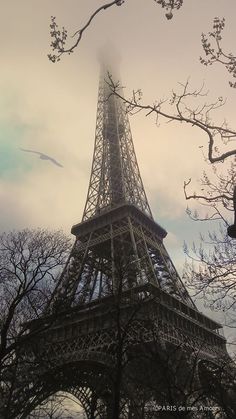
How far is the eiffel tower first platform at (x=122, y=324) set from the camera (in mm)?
18234

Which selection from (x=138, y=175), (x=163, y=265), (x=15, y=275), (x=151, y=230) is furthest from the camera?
(x=138, y=175)

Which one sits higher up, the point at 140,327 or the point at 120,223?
the point at 120,223

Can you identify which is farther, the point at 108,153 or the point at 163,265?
the point at 108,153

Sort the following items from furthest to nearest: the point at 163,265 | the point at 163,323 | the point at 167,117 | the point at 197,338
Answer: the point at 163,265 < the point at 197,338 < the point at 163,323 < the point at 167,117

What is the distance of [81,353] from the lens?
31.2 metres

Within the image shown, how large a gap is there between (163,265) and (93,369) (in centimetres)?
1404

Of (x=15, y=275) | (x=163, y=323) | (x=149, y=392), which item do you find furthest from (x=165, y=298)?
(x=15, y=275)

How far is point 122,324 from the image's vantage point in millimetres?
23406

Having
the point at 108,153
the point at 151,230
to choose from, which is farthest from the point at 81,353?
the point at 108,153

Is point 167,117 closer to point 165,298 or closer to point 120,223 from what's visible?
point 165,298

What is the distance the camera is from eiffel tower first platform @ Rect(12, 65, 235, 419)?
718 inches

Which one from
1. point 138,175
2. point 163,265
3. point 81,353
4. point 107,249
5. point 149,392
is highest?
point 138,175

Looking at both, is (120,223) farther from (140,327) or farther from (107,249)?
(140,327)

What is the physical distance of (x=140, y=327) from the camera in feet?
93.4
